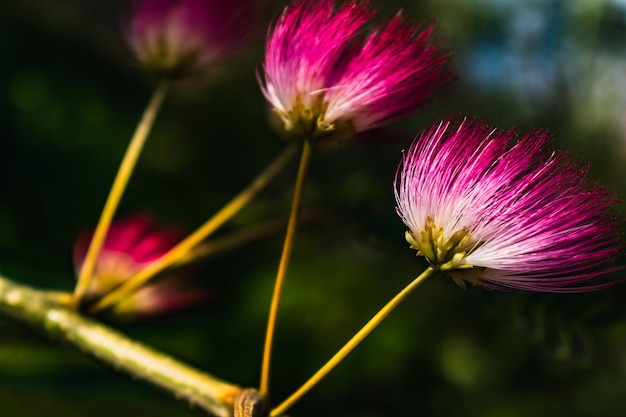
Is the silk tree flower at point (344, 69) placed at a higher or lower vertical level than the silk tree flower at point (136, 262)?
lower

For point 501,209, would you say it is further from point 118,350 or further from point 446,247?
point 118,350

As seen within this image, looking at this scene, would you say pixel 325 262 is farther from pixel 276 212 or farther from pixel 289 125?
pixel 289 125

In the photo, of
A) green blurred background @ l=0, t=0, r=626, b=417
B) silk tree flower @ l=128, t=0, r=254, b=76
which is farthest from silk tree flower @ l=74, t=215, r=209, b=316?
silk tree flower @ l=128, t=0, r=254, b=76

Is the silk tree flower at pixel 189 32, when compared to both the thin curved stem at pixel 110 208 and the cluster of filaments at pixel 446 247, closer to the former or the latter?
the thin curved stem at pixel 110 208

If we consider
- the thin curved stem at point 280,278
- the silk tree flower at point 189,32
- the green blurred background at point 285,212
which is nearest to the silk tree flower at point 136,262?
the green blurred background at point 285,212

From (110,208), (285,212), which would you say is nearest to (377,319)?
(110,208)

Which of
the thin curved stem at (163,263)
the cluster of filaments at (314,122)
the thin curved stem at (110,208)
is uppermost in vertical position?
the thin curved stem at (110,208)

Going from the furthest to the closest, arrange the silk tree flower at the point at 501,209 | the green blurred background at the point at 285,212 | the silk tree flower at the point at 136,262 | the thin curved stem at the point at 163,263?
the green blurred background at the point at 285,212, the silk tree flower at the point at 136,262, the thin curved stem at the point at 163,263, the silk tree flower at the point at 501,209
